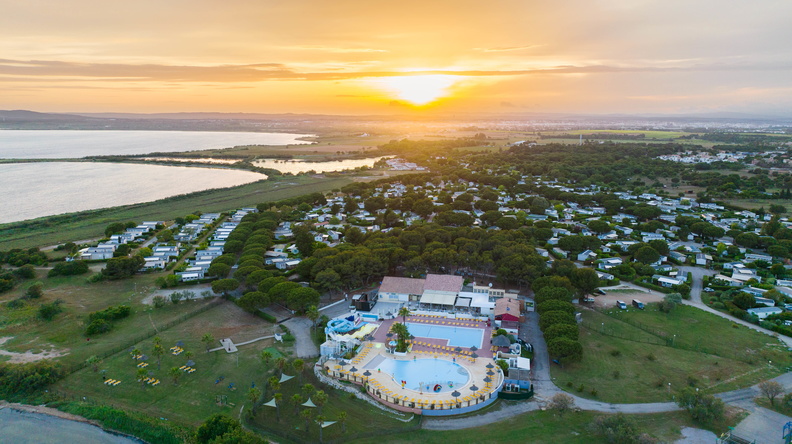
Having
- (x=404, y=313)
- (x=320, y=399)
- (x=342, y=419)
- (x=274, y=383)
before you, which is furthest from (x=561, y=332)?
(x=274, y=383)

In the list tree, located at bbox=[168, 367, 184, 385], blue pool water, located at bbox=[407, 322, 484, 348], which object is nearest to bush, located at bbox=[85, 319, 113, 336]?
tree, located at bbox=[168, 367, 184, 385]

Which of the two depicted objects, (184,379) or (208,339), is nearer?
(184,379)

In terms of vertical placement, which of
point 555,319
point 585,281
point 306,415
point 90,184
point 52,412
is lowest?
point 52,412

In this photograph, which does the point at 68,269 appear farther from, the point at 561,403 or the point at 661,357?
the point at 661,357

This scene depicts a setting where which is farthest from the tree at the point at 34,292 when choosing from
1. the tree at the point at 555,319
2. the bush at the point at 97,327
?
the tree at the point at 555,319

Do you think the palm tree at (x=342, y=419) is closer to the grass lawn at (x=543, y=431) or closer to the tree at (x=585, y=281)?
the grass lawn at (x=543, y=431)

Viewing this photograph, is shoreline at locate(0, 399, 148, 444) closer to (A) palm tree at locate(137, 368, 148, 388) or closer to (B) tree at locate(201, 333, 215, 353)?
(A) palm tree at locate(137, 368, 148, 388)

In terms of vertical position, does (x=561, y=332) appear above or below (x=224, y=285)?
above
